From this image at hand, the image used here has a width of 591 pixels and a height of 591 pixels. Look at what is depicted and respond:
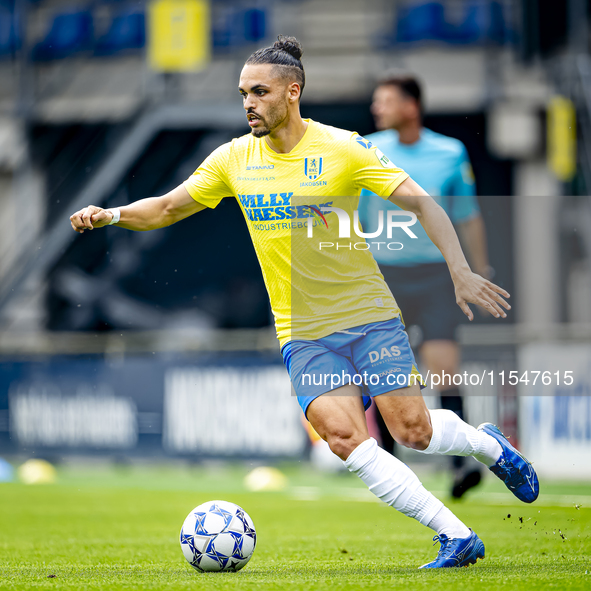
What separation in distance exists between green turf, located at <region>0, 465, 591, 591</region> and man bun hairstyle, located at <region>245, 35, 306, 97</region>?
2127 millimetres

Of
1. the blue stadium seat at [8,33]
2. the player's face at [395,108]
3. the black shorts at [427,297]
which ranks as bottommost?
the black shorts at [427,297]

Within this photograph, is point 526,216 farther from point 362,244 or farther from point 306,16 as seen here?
point 362,244

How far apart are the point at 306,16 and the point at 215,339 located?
6770 millimetres

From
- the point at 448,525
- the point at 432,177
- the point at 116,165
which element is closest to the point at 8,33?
the point at 116,165

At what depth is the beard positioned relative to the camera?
4.52 m

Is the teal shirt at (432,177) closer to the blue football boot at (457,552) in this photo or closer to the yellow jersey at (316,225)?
the yellow jersey at (316,225)

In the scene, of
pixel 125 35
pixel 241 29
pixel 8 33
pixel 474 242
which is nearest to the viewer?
pixel 474 242

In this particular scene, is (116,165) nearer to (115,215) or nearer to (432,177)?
(432,177)

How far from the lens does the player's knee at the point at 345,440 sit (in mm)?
4375

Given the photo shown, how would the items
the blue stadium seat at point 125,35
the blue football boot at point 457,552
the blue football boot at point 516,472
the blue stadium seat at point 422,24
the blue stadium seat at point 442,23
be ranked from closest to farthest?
the blue football boot at point 457,552, the blue football boot at point 516,472, the blue stadium seat at point 442,23, the blue stadium seat at point 422,24, the blue stadium seat at point 125,35

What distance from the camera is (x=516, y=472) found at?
4746 millimetres

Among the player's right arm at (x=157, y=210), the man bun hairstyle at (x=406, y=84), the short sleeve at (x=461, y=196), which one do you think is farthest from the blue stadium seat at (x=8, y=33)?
the player's right arm at (x=157, y=210)

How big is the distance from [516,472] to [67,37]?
14539 millimetres

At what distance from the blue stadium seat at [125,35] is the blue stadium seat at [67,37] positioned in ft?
0.95
